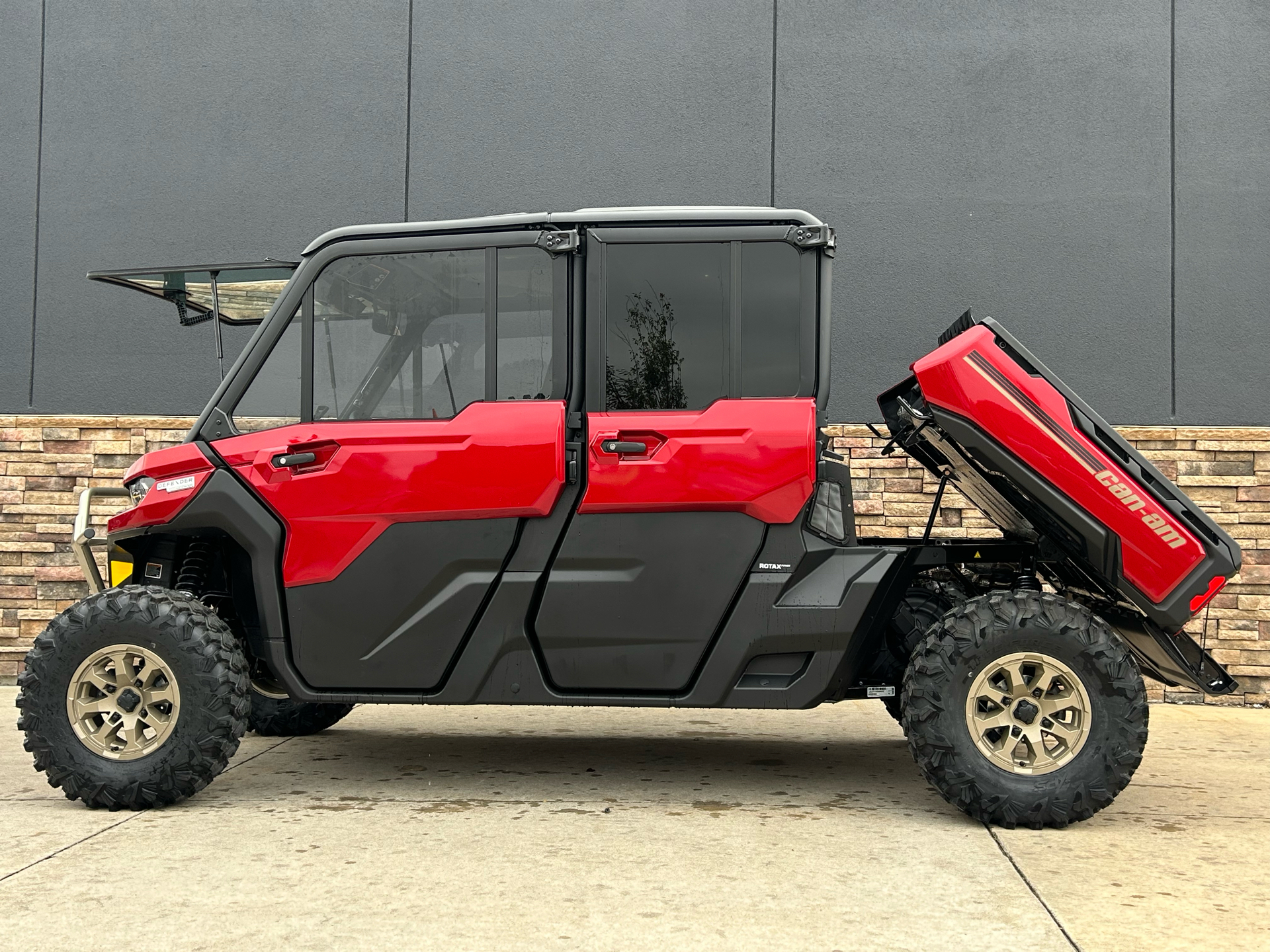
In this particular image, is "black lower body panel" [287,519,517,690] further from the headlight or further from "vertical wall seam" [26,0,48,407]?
"vertical wall seam" [26,0,48,407]

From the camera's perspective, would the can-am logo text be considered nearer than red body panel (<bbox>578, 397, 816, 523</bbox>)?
Yes

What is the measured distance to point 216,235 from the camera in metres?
8.27

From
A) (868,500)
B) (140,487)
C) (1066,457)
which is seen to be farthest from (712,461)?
(868,500)

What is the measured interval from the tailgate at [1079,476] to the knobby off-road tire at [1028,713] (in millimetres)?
275

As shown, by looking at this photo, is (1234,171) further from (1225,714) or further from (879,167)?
(1225,714)

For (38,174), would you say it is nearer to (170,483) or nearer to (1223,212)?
(170,483)

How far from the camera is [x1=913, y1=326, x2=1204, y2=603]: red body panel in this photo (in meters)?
4.39

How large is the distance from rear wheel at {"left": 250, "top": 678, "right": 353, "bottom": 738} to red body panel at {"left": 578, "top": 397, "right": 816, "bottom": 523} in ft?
8.37

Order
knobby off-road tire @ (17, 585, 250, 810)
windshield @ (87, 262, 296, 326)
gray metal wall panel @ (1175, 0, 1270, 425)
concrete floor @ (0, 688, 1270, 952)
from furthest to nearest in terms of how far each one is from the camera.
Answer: gray metal wall panel @ (1175, 0, 1270, 425) → windshield @ (87, 262, 296, 326) → knobby off-road tire @ (17, 585, 250, 810) → concrete floor @ (0, 688, 1270, 952)

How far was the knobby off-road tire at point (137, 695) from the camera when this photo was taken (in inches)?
180

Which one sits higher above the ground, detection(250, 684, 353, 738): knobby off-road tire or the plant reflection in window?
the plant reflection in window

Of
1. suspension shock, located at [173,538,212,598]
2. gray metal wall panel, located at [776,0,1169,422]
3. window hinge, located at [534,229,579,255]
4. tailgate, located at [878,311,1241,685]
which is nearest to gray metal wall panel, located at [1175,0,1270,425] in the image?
gray metal wall panel, located at [776,0,1169,422]

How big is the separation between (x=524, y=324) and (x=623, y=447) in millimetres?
692

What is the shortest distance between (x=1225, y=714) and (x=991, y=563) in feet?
10.9
